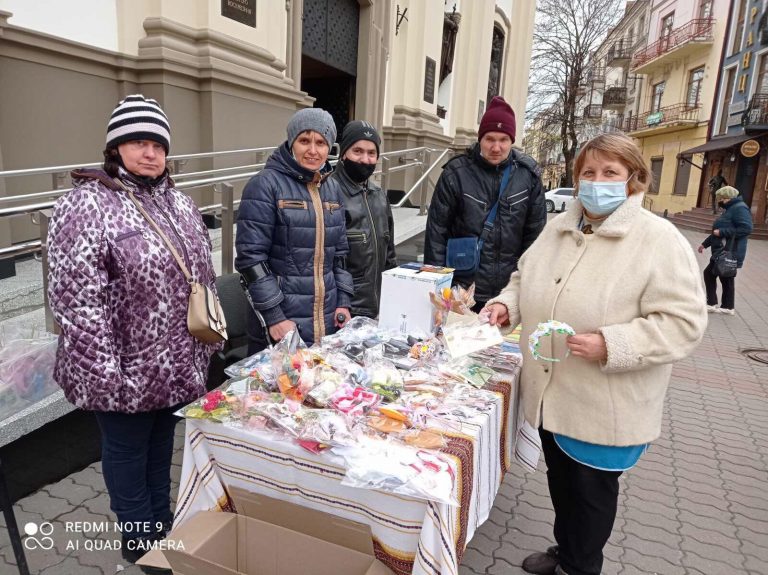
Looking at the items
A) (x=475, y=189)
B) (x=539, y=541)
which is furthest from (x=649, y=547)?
(x=475, y=189)

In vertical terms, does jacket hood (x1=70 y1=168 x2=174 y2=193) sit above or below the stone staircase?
above

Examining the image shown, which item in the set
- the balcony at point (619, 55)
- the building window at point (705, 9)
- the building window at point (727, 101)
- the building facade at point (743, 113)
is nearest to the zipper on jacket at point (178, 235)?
the building facade at point (743, 113)

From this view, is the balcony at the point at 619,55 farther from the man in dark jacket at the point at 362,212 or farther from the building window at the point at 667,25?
the man in dark jacket at the point at 362,212

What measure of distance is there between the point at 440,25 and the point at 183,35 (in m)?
7.32

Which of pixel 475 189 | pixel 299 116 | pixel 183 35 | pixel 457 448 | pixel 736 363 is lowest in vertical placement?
pixel 736 363

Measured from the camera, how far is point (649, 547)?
8.39 feet

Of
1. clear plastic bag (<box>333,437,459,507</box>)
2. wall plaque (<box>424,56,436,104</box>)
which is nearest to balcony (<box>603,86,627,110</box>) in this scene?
wall plaque (<box>424,56,436,104</box>)

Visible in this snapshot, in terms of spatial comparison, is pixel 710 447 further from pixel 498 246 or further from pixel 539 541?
pixel 498 246

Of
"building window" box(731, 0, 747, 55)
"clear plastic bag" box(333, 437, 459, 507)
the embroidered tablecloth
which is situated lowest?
the embroidered tablecloth

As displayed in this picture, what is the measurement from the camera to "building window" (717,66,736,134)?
22.0 meters

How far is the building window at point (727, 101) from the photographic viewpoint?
22047mm

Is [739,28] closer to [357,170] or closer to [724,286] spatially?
[724,286]

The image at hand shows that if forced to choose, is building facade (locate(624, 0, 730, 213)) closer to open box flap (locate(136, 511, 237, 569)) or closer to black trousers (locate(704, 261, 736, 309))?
black trousers (locate(704, 261, 736, 309))

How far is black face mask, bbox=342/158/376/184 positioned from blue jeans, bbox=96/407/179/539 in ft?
5.11
